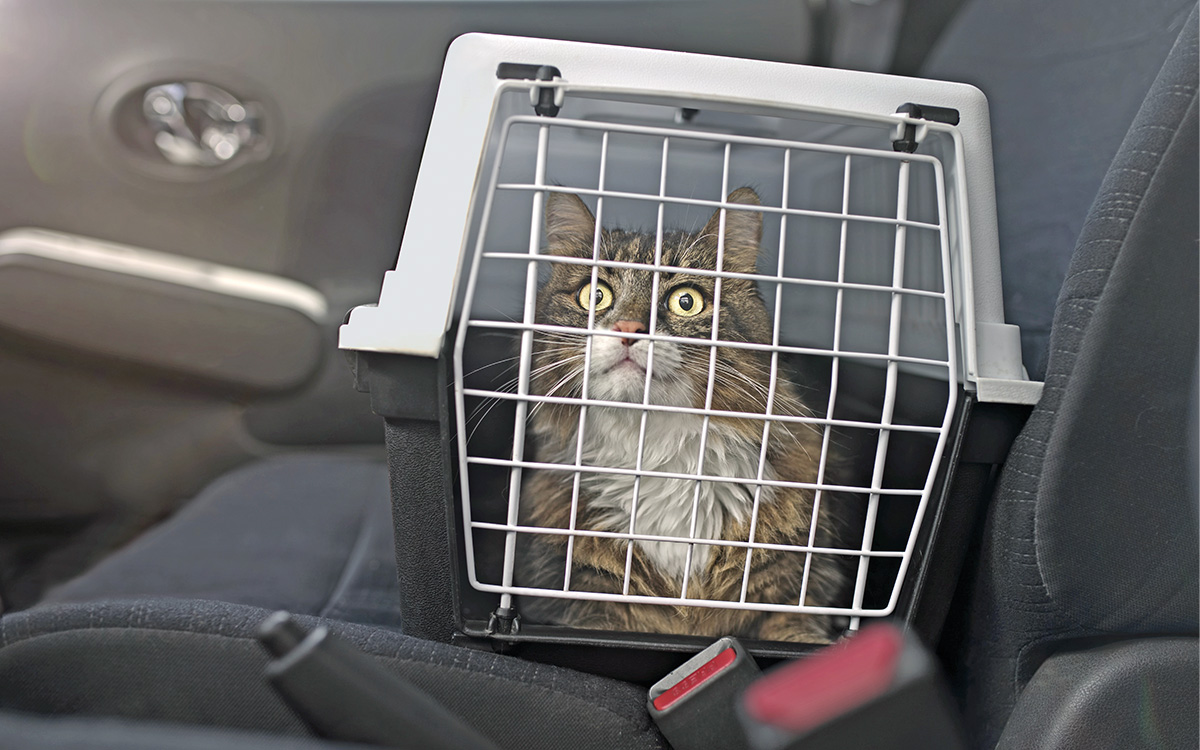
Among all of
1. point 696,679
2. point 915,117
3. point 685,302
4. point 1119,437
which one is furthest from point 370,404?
point 1119,437

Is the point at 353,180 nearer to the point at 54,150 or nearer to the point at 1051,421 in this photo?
the point at 54,150

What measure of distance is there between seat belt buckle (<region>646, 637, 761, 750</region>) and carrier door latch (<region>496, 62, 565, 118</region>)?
0.62 metres

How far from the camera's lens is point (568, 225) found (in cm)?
91

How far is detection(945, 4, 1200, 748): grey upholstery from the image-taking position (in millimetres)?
660

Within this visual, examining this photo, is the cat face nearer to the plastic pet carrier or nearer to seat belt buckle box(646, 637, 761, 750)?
the plastic pet carrier

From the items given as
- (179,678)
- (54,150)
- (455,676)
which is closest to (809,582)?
(455,676)

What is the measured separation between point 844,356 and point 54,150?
1814 millimetres

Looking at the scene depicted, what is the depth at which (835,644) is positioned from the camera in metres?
0.84

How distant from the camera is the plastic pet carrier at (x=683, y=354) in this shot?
2.47 ft

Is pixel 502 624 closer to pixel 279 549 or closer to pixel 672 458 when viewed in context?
pixel 672 458

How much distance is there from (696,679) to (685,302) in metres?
0.44

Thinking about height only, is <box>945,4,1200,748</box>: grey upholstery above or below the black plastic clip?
below

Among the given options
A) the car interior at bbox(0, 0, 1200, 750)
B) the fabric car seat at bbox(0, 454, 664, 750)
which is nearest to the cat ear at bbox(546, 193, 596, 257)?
the car interior at bbox(0, 0, 1200, 750)

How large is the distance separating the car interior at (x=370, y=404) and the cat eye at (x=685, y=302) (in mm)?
318
